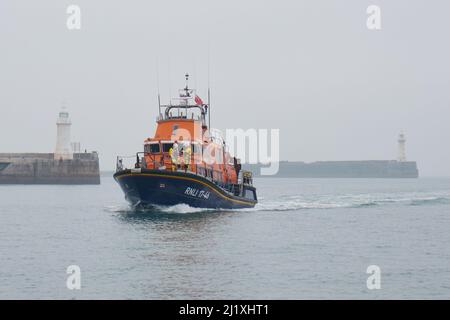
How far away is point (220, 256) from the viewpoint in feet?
80.1

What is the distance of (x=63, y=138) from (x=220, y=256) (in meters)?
112

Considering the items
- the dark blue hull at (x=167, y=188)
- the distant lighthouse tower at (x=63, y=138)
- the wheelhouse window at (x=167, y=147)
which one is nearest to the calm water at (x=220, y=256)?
the dark blue hull at (x=167, y=188)

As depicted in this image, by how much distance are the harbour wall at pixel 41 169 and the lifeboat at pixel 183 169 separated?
3570 inches

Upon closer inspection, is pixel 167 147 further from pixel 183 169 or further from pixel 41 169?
pixel 41 169

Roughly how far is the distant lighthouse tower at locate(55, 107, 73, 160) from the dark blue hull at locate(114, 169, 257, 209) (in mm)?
94370

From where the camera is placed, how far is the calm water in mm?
18766

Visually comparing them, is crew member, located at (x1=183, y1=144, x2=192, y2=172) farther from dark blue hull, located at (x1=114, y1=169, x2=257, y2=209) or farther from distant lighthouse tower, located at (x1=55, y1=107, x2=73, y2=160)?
distant lighthouse tower, located at (x1=55, y1=107, x2=73, y2=160)

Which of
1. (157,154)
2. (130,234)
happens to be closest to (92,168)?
(157,154)

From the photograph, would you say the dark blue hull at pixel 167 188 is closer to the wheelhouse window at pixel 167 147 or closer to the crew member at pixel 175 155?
the crew member at pixel 175 155

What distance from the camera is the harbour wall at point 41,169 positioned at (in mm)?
131000

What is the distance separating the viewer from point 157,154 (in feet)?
131

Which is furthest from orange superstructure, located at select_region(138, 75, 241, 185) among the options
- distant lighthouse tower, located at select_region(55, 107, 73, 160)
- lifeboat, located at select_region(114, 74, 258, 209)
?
distant lighthouse tower, located at select_region(55, 107, 73, 160)
